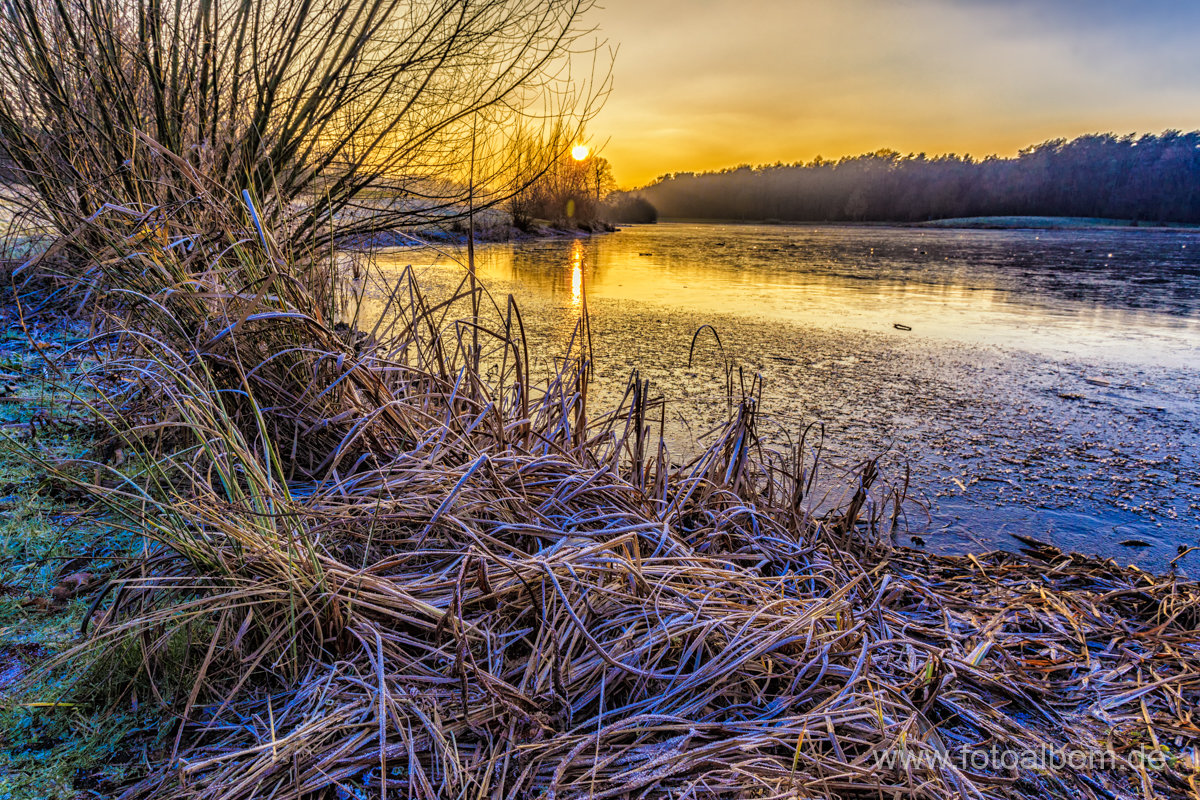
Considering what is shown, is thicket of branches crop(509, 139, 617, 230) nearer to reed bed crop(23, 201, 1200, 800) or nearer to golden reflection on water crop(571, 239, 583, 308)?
golden reflection on water crop(571, 239, 583, 308)

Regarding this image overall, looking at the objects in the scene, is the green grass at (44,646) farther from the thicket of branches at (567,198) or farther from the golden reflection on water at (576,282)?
the thicket of branches at (567,198)

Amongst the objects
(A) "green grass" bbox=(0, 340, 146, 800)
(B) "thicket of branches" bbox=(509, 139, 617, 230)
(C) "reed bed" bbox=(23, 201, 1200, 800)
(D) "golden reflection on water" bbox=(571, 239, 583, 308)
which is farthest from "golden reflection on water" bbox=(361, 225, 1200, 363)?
(B) "thicket of branches" bbox=(509, 139, 617, 230)

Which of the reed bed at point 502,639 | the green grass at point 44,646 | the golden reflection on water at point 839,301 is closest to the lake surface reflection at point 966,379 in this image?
the golden reflection on water at point 839,301

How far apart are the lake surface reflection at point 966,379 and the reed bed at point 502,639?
2.62ft

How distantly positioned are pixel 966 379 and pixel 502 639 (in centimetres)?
493

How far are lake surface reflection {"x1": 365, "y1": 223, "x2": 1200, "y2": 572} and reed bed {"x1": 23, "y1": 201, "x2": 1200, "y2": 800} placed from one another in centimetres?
80

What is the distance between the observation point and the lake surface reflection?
2.93m

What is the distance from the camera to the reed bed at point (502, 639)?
110cm

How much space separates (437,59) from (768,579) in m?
3.09

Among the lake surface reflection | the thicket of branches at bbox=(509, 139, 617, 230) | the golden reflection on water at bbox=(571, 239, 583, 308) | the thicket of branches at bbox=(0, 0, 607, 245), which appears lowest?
the lake surface reflection

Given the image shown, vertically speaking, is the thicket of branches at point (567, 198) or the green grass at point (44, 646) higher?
the thicket of branches at point (567, 198)

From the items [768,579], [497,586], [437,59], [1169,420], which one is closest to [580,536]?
[497,586]

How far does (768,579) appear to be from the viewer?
1669 millimetres

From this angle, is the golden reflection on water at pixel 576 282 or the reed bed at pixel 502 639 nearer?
the reed bed at pixel 502 639
